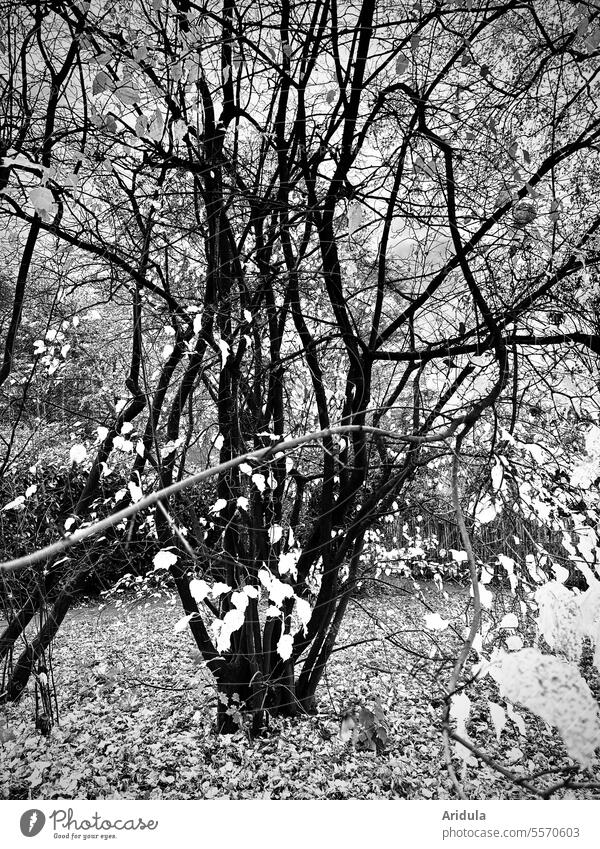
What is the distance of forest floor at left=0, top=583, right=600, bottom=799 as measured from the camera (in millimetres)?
1106

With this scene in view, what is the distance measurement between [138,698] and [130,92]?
5.22 feet

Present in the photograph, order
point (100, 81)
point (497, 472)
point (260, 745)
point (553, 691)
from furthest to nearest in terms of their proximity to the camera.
A: point (260, 745) < point (497, 472) < point (100, 81) < point (553, 691)

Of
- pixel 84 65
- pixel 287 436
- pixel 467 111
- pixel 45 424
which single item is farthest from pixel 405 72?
pixel 45 424

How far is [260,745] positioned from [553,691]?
84 centimetres

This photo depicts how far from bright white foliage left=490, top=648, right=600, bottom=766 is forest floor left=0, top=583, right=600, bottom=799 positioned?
0.08 metres

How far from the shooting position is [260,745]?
52.9 inches

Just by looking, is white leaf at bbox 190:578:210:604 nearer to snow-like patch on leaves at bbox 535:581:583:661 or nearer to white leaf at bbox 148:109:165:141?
snow-like patch on leaves at bbox 535:581:583:661

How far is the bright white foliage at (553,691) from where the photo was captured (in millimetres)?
810

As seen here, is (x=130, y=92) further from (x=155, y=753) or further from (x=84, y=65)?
(x=155, y=753)

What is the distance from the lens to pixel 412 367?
1.36 meters

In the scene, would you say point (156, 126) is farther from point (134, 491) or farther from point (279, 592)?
point (279, 592)
